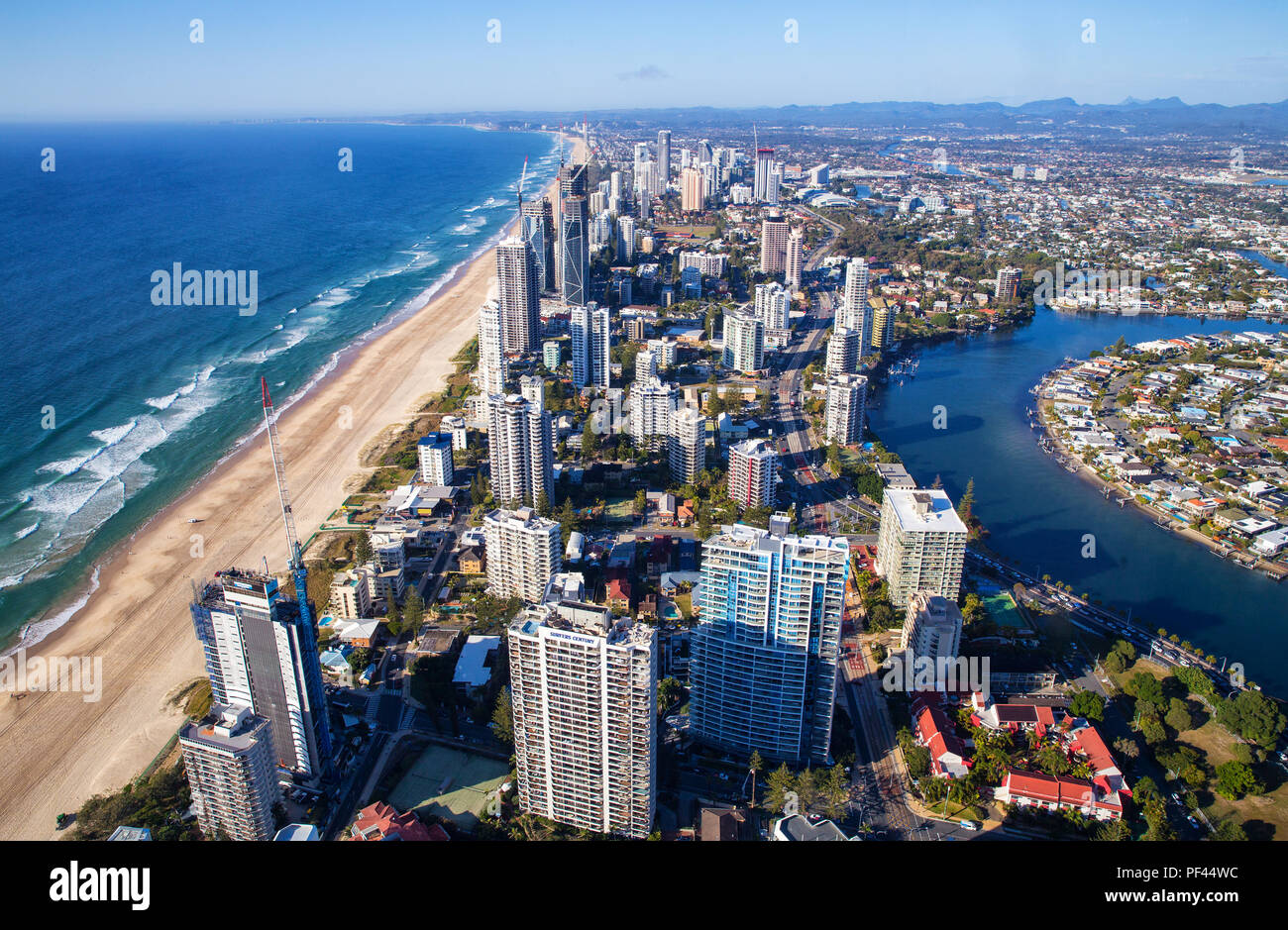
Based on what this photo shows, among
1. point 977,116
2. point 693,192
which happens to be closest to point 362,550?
point 693,192

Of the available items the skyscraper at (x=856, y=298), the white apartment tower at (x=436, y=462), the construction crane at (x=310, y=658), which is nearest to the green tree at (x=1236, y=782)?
the construction crane at (x=310, y=658)

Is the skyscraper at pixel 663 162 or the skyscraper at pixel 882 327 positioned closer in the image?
the skyscraper at pixel 882 327

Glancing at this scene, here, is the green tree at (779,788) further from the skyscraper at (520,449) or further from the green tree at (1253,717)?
the skyscraper at (520,449)

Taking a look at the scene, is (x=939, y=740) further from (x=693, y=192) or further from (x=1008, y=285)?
(x=693, y=192)

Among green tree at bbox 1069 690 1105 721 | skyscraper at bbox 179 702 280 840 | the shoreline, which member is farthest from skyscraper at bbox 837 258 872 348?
skyscraper at bbox 179 702 280 840
